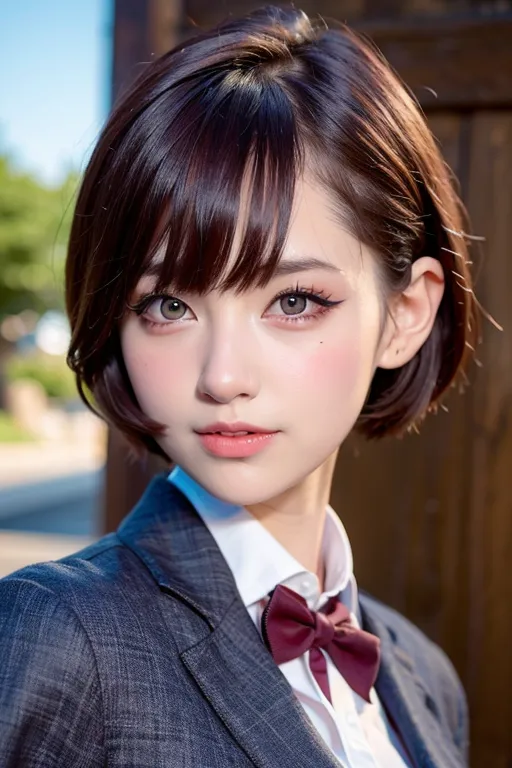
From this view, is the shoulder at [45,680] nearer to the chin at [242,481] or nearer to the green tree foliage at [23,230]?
the chin at [242,481]

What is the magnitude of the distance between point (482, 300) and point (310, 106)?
125 centimetres

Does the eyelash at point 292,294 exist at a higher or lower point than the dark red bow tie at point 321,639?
higher

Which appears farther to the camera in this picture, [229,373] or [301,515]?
[301,515]

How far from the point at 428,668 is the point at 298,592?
21.8 inches

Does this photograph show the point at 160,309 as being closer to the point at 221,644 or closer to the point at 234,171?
the point at 234,171

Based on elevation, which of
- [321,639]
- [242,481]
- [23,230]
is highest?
[23,230]

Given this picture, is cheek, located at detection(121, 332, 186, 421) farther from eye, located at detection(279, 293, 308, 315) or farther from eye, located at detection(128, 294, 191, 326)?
eye, located at detection(279, 293, 308, 315)

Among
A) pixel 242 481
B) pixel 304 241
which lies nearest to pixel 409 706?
pixel 242 481

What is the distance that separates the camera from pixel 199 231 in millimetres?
1127

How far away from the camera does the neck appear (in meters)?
1.39

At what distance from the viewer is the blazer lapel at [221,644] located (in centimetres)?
113

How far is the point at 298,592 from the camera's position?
1398mm

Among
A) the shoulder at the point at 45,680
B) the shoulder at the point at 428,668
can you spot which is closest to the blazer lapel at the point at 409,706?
→ the shoulder at the point at 428,668

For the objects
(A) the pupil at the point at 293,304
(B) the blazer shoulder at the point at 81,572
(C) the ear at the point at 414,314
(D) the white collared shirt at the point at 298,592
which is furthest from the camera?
(C) the ear at the point at 414,314
